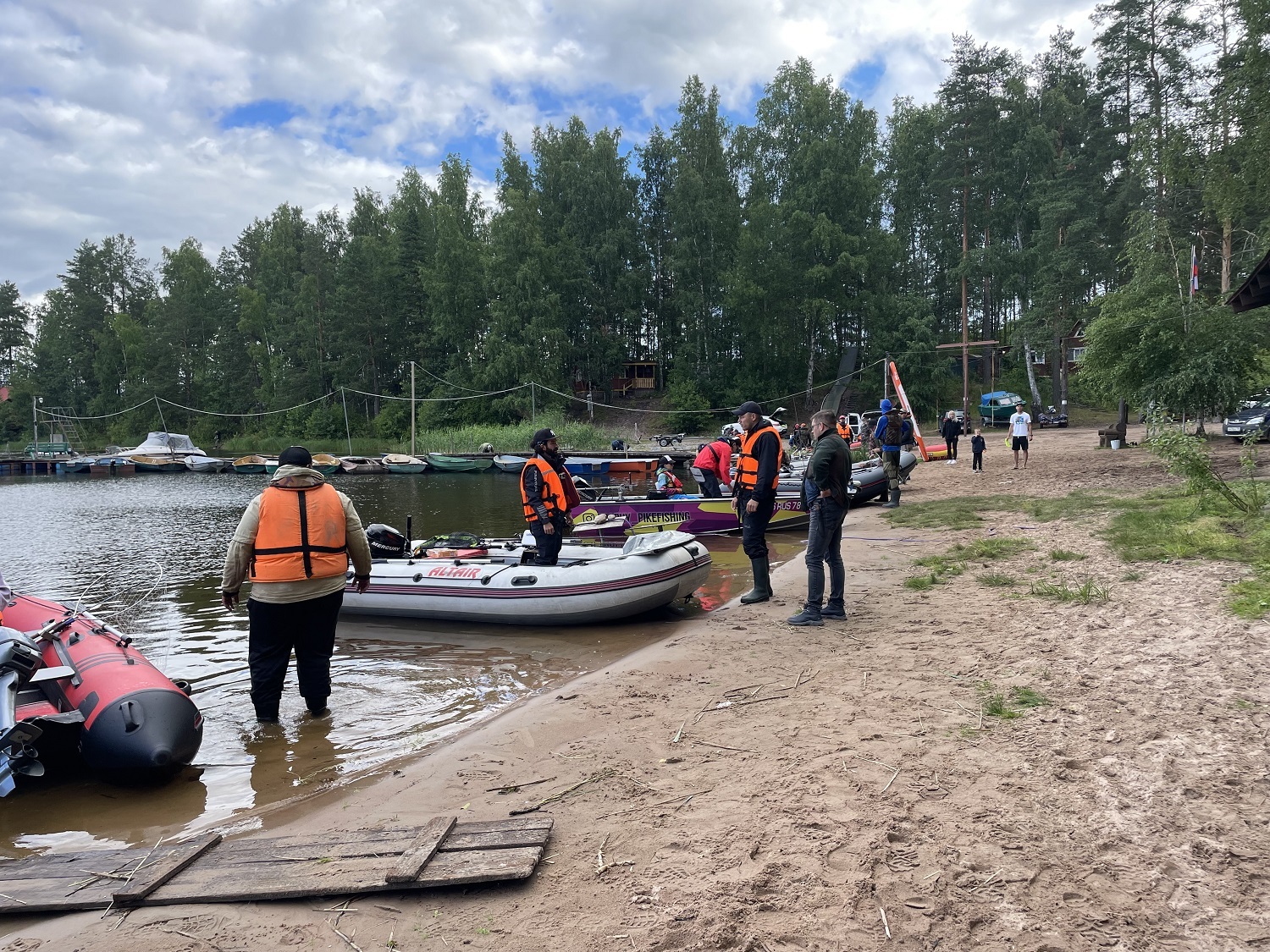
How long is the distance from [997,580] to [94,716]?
721 cm

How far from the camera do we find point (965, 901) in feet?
7.73

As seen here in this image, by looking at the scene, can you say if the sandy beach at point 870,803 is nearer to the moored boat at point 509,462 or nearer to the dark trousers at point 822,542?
the dark trousers at point 822,542

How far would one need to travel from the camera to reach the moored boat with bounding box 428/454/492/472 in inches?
1423

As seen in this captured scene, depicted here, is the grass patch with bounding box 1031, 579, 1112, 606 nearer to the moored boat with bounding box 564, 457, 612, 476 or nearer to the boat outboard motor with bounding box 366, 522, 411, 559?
the boat outboard motor with bounding box 366, 522, 411, 559

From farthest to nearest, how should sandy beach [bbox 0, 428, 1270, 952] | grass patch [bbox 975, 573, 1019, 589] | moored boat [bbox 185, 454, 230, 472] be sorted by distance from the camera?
1. moored boat [bbox 185, 454, 230, 472]
2. grass patch [bbox 975, 573, 1019, 589]
3. sandy beach [bbox 0, 428, 1270, 952]

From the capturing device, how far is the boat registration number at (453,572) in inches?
336

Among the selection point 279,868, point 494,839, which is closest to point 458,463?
point 279,868

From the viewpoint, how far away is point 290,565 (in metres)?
5.12

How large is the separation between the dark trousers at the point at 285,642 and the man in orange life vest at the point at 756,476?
3693mm

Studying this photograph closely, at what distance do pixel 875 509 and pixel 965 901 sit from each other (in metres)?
12.6

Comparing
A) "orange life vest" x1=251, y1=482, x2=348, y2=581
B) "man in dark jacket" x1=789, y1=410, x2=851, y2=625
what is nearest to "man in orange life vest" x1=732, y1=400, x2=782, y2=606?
"man in dark jacket" x1=789, y1=410, x2=851, y2=625

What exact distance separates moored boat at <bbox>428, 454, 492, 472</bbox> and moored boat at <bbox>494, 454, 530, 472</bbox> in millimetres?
1064

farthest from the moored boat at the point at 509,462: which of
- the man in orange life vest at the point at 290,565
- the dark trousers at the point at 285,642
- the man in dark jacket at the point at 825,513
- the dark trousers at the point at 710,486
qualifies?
the man in orange life vest at the point at 290,565

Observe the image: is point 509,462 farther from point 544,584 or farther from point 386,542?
point 544,584
